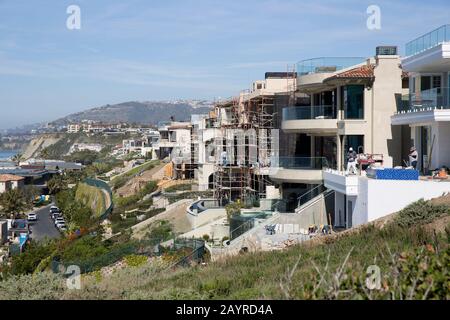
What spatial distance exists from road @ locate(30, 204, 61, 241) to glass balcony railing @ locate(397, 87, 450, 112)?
1408 inches

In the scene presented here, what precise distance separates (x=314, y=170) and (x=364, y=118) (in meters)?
3.05

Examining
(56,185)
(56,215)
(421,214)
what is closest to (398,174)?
(421,214)

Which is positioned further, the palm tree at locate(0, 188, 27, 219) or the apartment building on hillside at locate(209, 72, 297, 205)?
the palm tree at locate(0, 188, 27, 219)

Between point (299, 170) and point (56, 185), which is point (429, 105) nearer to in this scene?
point (299, 170)

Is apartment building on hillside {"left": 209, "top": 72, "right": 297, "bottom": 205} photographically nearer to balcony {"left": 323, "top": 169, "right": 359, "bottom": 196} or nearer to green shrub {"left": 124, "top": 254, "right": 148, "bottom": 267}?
balcony {"left": 323, "top": 169, "right": 359, "bottom": 196}

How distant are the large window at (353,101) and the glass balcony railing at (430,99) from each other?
6.42 feet

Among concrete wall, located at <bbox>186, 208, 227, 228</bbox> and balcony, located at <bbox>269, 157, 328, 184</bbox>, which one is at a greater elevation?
balcony, located at <bbox>269, 157, 328, 184</bbox>

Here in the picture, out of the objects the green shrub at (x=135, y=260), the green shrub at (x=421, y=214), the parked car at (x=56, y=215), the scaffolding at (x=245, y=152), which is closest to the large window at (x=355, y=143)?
the scaffolding at (x=245, y=152)

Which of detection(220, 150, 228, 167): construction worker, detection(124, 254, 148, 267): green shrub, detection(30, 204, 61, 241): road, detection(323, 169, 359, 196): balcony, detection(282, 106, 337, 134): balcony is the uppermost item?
detection(282, 106, 337, 134): balcony

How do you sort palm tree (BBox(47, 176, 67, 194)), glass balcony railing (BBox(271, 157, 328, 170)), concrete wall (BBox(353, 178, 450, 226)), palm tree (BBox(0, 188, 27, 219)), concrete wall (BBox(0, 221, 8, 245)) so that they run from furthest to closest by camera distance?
palm tree (BBox(47, 176, 67, 194))
palm tree (BBox(0, 188, 27, 219))
concrete wall (BBox(0, 221, 8, 245))
glass balcony railing (BBox(271, 157, 328, 170))
concrete wall (BBox(353, 178, 450, 226))

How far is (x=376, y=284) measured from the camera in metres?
9.37

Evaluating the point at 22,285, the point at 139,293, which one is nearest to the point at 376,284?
the point at 139,293

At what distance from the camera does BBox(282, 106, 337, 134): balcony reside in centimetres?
2980

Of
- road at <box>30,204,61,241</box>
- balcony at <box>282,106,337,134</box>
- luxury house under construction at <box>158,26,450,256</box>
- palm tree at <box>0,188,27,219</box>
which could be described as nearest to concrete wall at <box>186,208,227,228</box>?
luxury house under construction at <box>158,26,450,256</box>
